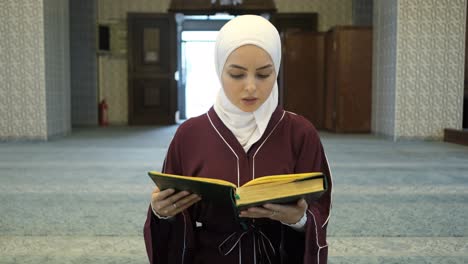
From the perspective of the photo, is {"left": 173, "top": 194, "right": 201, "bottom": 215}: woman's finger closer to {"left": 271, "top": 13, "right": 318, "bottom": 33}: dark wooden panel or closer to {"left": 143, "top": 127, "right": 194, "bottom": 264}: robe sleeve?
{"left": 143, "top": 127, "right": 194, "bottom": 264}: robe sleeve

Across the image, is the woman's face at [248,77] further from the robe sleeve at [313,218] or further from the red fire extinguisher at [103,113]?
the red fire extinguisher at [103,113]

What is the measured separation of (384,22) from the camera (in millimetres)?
8109

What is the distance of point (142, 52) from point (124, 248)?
9435 millimetres

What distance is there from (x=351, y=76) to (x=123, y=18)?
5.39 meters

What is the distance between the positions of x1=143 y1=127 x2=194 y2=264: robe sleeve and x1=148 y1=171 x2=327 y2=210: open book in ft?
0.89

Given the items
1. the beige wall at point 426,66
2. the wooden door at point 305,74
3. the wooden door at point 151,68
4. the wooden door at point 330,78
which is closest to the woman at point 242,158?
the beige wall at point 426,66

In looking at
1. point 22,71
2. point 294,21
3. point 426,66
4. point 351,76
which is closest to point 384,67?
point 426,66

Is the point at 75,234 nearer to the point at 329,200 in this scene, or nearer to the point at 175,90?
the point at 329,200

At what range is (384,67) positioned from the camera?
8117mm

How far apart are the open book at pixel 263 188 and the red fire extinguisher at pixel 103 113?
10530 mm

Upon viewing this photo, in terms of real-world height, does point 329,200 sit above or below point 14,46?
below

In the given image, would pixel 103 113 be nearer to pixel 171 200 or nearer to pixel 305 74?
pixel 305 74

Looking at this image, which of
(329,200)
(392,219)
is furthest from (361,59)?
(329,200)

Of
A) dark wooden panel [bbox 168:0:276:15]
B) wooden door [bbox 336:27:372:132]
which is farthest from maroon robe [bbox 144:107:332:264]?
dark wooden panel [bbox 168:0:276:15]
